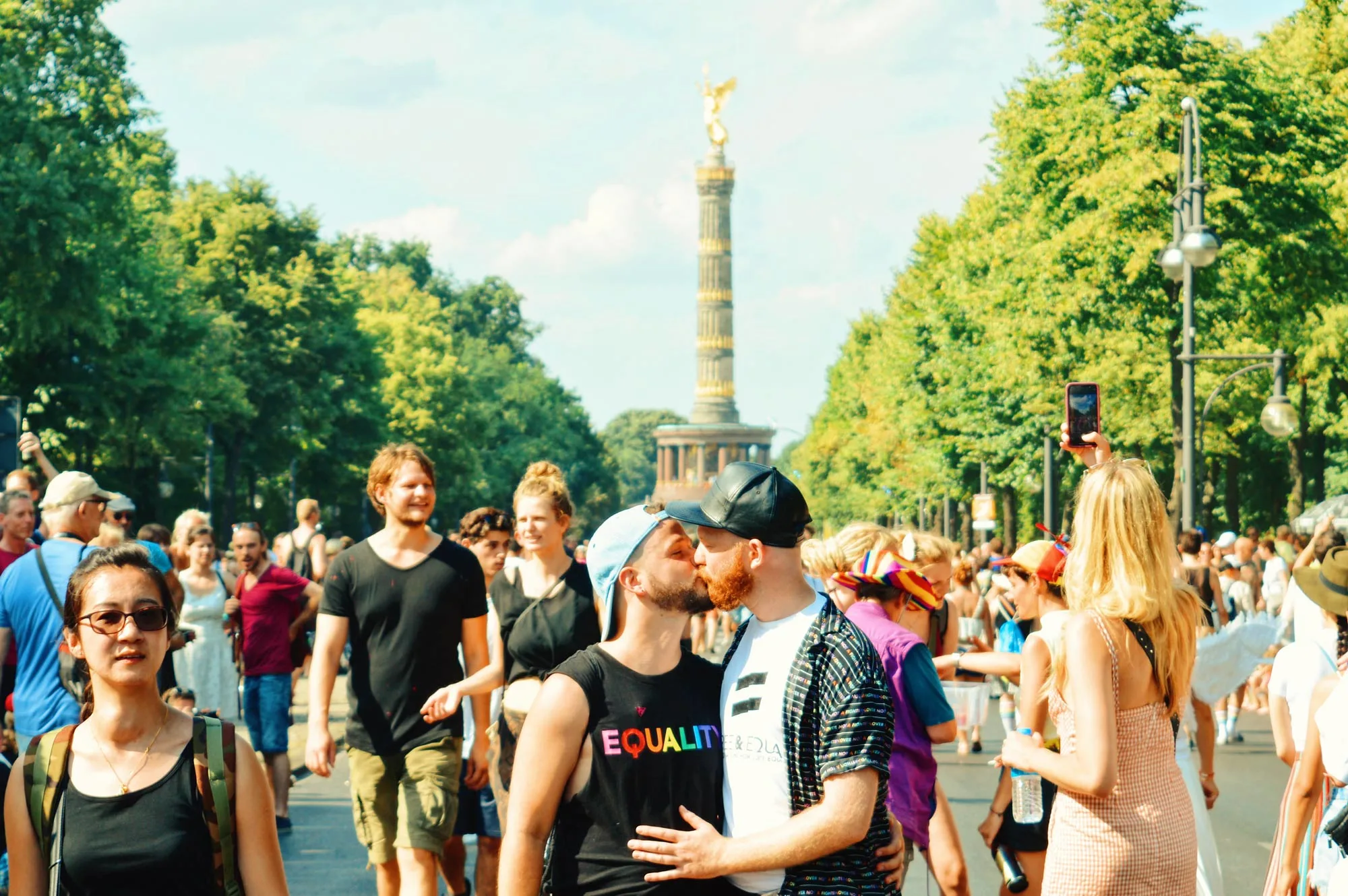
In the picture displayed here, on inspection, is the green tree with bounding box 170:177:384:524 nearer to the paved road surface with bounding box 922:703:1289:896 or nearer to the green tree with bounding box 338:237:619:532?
the green tree with bounding box 338:237:619:532

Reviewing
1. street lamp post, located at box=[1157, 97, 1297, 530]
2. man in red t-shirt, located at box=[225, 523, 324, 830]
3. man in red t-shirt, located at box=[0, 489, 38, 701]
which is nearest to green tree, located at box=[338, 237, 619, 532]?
street lamp post, located at box=[1157, 97, 1297, 530]

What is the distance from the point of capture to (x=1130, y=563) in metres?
4.43

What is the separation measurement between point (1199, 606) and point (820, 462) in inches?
3309

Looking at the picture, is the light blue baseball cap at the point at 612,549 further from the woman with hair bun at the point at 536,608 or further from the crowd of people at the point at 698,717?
the woman with hair bun at the point at 536,608

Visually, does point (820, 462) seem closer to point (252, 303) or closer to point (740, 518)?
point (252, 303)

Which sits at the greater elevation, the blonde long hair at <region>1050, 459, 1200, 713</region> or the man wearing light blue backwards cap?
the blonde long hair at <region>1050, 459, 1200, 713</region>

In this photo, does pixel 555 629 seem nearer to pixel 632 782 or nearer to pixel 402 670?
pixel 402 670

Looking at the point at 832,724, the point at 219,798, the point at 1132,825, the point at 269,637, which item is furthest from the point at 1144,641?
the point at 269,637

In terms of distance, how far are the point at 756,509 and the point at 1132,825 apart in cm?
150

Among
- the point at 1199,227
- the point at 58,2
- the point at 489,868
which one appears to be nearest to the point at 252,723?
the point at 489,868

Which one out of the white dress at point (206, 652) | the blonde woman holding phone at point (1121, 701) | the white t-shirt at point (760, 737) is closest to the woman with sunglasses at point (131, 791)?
the white t-shirt at point (760, 737)

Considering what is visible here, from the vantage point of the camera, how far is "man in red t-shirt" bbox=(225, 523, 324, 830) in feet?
35.8

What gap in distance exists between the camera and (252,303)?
5366 centimetres

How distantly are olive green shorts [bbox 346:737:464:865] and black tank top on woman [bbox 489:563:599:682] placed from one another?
397mm
